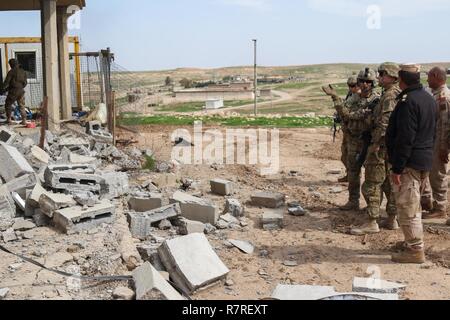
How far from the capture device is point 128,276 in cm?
457

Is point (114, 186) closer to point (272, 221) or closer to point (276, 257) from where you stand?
point (272, 221)

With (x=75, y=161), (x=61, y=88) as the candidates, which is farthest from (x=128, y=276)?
(x=61, y=88)

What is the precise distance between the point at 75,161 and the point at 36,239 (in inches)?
113

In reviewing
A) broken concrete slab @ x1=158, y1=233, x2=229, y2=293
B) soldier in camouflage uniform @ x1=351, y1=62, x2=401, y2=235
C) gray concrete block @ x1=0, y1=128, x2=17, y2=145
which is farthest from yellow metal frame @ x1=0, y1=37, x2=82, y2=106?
broken concrete slab @ x1=158, y1=233, x2=229, y2=293

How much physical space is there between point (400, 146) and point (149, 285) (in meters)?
2.73

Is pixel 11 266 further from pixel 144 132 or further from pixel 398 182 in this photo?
pixel 144 132

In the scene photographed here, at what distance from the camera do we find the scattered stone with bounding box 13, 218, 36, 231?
18.6 ft

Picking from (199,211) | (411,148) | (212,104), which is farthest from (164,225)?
(212,104)

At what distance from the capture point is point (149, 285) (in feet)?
13.4

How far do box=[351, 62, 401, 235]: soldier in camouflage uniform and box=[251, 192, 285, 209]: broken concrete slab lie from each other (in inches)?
58.7

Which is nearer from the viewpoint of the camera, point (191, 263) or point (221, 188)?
point (191, 263)

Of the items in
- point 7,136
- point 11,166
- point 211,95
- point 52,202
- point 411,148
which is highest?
point 211,95

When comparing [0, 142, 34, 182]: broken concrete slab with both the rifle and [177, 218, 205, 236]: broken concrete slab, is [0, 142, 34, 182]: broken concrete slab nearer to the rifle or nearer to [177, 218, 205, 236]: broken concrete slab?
[177, 218, 205, 236]: broken concrete slab
